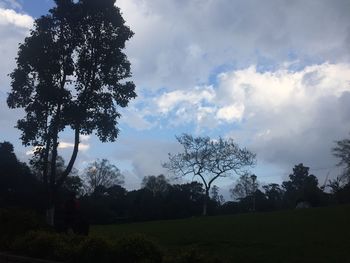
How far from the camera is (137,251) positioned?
9.66m

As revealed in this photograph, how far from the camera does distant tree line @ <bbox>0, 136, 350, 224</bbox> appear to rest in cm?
5081

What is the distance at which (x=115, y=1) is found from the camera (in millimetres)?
21766

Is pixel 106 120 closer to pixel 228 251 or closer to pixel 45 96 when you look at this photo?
pixel 45 96

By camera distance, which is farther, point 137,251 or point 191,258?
point 137,251

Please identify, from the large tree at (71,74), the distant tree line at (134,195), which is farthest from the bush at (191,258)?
the distant tree line at (134,195)

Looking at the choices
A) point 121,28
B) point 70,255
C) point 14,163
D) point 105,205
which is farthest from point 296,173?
point 70,255

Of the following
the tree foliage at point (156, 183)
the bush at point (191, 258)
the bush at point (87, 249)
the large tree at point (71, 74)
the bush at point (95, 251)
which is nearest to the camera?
the bush at point (191, 258)

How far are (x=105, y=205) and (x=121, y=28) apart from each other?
162ft

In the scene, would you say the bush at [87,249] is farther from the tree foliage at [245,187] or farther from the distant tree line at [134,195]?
the tree foliage at [245,187]

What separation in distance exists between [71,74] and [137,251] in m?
12.6

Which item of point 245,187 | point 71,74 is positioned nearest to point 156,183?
point 245,187

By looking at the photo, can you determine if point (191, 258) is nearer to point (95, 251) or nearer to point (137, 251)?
point (137, 251)

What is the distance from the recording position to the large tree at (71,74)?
2039 cm

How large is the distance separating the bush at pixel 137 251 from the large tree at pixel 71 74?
1055 centimetres
